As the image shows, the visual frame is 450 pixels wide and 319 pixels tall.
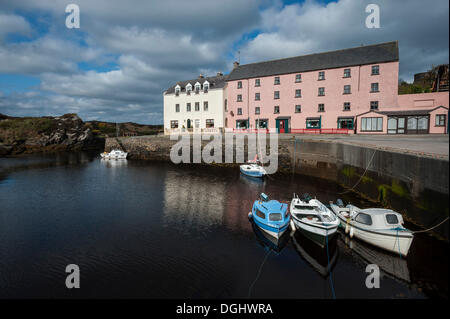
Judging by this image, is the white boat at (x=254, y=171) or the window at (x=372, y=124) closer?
the white boat at (x=254, y=171)

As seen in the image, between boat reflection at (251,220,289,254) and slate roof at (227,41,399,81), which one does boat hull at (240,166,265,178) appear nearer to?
boat reflection at (251,220,289,254)

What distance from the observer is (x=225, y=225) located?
52.5 ft

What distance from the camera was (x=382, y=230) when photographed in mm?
11875

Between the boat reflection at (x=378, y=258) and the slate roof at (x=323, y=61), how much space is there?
33967 millimetres

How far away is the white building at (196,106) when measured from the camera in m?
47.4

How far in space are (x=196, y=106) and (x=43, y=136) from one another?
49477 mm

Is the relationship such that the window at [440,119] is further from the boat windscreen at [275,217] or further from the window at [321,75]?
the boat windscreen at [275,217]

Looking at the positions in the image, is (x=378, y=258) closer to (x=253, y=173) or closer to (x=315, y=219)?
(x=315, y=219)

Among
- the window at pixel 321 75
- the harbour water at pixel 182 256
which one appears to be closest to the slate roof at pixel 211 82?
the window at pixel 321 75

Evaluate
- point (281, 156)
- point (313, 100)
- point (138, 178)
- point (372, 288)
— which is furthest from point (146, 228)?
point (313, 100)

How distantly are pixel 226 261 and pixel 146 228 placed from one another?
21.7ft

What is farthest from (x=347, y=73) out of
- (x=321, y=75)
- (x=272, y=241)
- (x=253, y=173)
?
(x=272, y=241)

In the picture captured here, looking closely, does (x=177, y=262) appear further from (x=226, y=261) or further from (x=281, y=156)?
(x=281, y=156)

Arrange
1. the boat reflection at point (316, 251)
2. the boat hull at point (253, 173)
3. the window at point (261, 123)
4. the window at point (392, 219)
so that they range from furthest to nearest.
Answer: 1. the window at point (261, 123)
2. the boat hull at point (253, 173)
3. the window at point (392, 219)
4. the boat reflection at point (316, 251)
